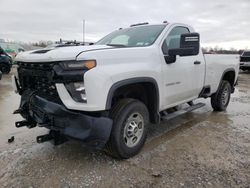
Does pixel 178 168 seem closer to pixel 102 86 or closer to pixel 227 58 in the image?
pixel 102 86

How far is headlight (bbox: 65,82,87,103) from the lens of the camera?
2.91 m

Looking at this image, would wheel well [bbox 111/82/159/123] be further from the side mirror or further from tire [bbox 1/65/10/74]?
tire [bbox 1/65/10/74]

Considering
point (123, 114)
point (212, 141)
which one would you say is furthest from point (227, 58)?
point (123, 114)

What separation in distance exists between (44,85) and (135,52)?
1290mm

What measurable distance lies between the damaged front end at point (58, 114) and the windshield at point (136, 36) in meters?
1.33

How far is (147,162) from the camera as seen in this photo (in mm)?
3506

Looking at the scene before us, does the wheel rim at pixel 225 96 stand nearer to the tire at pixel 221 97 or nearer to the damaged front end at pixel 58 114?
the tire at pixel 221 97

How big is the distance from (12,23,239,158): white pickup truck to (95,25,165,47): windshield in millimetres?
19

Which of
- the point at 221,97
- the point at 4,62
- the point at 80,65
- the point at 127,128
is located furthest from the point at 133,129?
the point at 4,62

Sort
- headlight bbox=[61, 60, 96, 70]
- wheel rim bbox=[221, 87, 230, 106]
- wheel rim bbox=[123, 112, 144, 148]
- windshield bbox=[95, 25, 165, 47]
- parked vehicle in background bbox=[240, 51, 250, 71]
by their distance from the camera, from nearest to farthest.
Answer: headlight bbox=[61, 60, 96, 70] → wheel rim bbox=[123, 112, 144, 148] → windshield bbox=[95, 25, 165, 47] → wheel rim bbox=[221, 87, 230, 106] → parked vehicle in background bbox=[240, 51, 250, 71]

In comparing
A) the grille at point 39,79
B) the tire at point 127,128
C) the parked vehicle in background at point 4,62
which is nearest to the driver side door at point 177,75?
the tire at point 127,128

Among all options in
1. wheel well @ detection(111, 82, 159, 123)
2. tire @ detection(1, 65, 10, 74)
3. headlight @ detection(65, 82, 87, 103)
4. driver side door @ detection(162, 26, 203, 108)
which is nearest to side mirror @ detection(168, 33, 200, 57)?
driver side door @ detection(162, 26, 203, 108)

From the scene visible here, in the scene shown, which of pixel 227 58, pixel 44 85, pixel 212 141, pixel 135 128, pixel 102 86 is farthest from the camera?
pixel 227 58

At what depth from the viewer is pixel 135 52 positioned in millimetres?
3479
